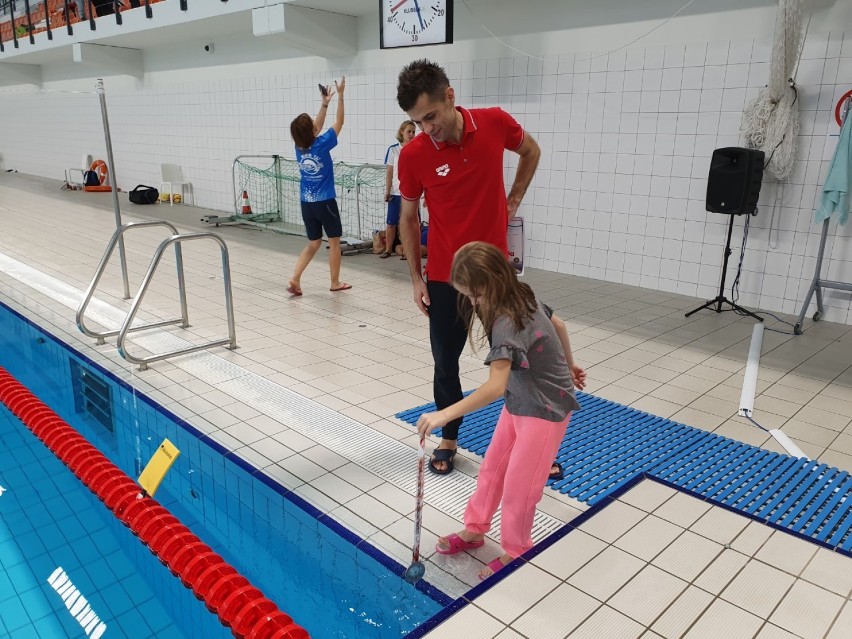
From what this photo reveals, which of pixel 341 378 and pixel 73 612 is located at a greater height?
pixel 341 378

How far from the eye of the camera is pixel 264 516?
2916 millimetres

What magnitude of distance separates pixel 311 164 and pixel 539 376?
13.5ft

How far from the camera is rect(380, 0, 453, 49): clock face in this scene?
6.55m

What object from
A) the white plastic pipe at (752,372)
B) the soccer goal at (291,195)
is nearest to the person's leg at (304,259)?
the soccer goal at (291,195)

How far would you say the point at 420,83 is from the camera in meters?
2.29

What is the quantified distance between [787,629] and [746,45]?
17.5 feet

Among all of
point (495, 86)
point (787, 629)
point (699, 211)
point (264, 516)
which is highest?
point (495, 86)

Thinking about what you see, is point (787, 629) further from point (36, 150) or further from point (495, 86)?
point (36, 150)

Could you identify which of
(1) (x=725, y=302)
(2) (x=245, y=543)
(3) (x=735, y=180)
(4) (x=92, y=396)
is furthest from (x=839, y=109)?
(4) (x=92, y=396)

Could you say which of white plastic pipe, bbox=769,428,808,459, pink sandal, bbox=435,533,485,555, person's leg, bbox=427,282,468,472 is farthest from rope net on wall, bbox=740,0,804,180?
pink sandal, bbox=435,533,485,555

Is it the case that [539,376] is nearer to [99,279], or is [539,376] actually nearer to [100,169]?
[99,279]

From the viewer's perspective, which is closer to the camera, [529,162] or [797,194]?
[529,162]

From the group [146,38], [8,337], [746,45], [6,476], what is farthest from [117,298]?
[146,38]

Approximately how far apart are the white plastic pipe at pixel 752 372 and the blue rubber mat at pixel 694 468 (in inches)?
20.5
